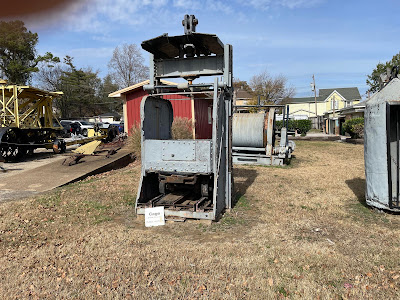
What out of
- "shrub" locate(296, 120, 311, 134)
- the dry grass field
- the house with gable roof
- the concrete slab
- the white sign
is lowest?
the dry grass field

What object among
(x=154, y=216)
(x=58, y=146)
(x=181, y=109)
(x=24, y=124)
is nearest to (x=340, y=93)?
(x=181, y=109)

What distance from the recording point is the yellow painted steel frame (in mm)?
12711

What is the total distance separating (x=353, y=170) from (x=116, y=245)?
8213 millimetres

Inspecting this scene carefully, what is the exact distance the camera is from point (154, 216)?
5.07 m

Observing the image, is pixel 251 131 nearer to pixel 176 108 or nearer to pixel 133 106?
pixel 176 108

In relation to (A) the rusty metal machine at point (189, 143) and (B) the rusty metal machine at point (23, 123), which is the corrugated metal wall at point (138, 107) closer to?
(B) the rusty metal machine at point (23, 123)

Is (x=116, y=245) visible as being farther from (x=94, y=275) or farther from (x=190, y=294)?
(x=190, y=294)

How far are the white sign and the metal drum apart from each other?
265 inches

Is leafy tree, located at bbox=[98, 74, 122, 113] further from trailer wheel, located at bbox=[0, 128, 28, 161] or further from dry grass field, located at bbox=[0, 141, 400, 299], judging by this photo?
dry grass field, located at bbox=[0, 141, 400, 299]

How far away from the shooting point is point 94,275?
339cm

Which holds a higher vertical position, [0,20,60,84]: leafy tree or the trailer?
[0,20,60,84]: leafy tree

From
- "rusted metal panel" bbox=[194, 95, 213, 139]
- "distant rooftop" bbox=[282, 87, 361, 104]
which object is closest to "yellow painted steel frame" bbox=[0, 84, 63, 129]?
"rusted metal panel" bbox=[194, 95, 213, 139]

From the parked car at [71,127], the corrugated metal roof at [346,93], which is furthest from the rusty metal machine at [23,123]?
the corrugated metal roof at [346,93]

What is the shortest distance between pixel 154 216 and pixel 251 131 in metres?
6.87
